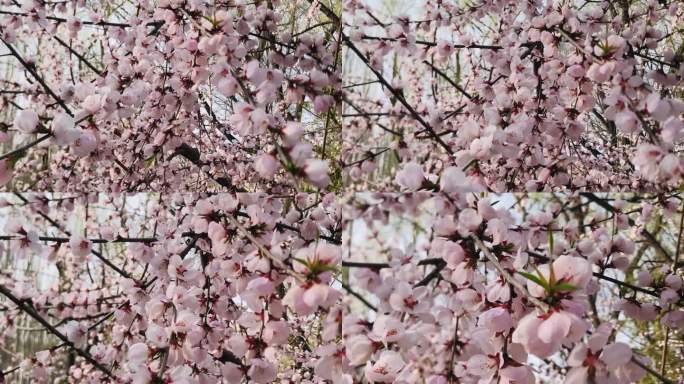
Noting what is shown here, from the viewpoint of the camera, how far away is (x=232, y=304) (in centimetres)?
93

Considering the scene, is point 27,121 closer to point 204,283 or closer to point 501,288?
point 204,283

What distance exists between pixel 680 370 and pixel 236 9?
99cm

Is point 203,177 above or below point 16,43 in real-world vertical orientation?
below

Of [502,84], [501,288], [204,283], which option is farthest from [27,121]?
[502,84]

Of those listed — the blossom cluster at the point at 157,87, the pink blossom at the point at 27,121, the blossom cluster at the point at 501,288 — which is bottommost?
Answer: the blossom cluster at the point at 501,288

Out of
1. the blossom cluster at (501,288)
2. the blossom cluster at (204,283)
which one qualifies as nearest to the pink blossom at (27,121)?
the blossom cluster at (204,283)

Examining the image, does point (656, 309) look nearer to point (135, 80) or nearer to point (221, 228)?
point (221, 228)

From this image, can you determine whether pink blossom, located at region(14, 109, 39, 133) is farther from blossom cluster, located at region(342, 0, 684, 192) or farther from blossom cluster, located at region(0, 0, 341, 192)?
blossom cluster, located at region(342, 0, 684, 192)

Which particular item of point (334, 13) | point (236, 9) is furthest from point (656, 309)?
point (236, 9)

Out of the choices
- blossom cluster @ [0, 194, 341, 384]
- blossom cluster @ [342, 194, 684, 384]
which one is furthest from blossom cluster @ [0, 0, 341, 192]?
blossom cluster @ [342, 194, 684, 384]

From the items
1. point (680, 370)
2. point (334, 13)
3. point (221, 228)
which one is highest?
point (334, 13)

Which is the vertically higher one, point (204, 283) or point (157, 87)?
point (157, 87)

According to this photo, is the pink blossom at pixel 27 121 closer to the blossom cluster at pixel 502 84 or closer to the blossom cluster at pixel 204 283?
the blossom cluster at pixel 204 283

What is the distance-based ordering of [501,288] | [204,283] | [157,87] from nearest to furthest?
[501,288]
[204,283]
[157,87]
